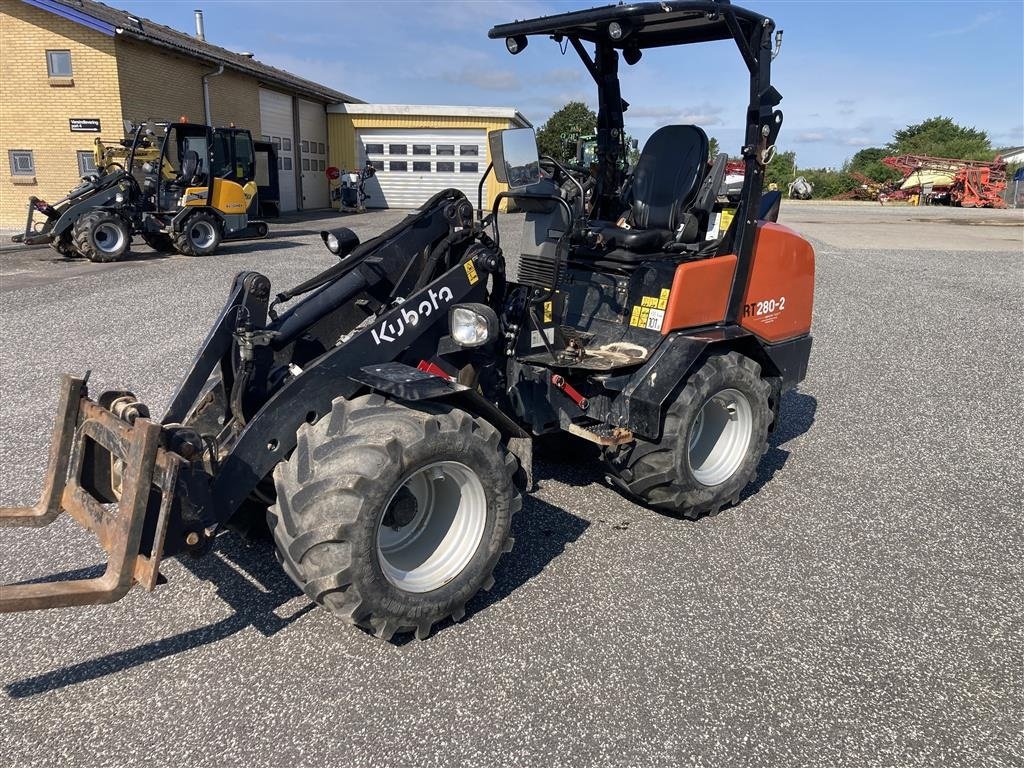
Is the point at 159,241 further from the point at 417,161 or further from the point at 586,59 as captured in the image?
the point at 417,161

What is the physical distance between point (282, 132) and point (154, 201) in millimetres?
14775

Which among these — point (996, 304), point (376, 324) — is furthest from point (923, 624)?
point (996, 304)

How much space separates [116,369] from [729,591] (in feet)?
20.3

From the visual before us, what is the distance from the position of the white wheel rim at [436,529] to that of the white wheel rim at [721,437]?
166cm

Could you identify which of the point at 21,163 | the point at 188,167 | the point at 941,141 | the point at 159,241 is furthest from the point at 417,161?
the point at 941,141

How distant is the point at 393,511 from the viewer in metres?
3.42

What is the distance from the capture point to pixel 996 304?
38.8 feet

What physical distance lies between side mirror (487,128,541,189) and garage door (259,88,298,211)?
84.7ft

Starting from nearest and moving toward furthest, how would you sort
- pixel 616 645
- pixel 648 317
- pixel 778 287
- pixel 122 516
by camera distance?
1. pixel 122 516
2. pixel 616 645
3. pixel 648 317
4. pixel 778 287

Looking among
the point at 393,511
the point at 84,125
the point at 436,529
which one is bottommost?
the point at 436,529

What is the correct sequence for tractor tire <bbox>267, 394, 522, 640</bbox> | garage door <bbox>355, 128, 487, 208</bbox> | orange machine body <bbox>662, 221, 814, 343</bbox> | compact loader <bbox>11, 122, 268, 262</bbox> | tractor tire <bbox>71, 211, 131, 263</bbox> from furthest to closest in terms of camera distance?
garage door <bbox>355, 128, 487, 208</bbox> → compact loader <bbox>11, 122, 268, 262</bbox> → tractor tire <bbox>71, 211, 131, 263</bbox> → orange machine body <bbox>662, 221, 814, 343</bbox> → tractor tire <bbox>267, 394, 522, 640</bbox>

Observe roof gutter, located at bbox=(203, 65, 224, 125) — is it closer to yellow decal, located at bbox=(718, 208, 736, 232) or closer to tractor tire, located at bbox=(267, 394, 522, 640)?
yellow decal, located at bbox=(718, 208, 736, 232)

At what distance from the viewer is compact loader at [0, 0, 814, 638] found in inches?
117

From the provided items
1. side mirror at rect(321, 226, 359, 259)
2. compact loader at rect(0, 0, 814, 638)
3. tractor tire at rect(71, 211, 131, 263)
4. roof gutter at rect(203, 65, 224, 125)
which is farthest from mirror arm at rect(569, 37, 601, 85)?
roof gutter at rect(203, 65, 224, 125)
